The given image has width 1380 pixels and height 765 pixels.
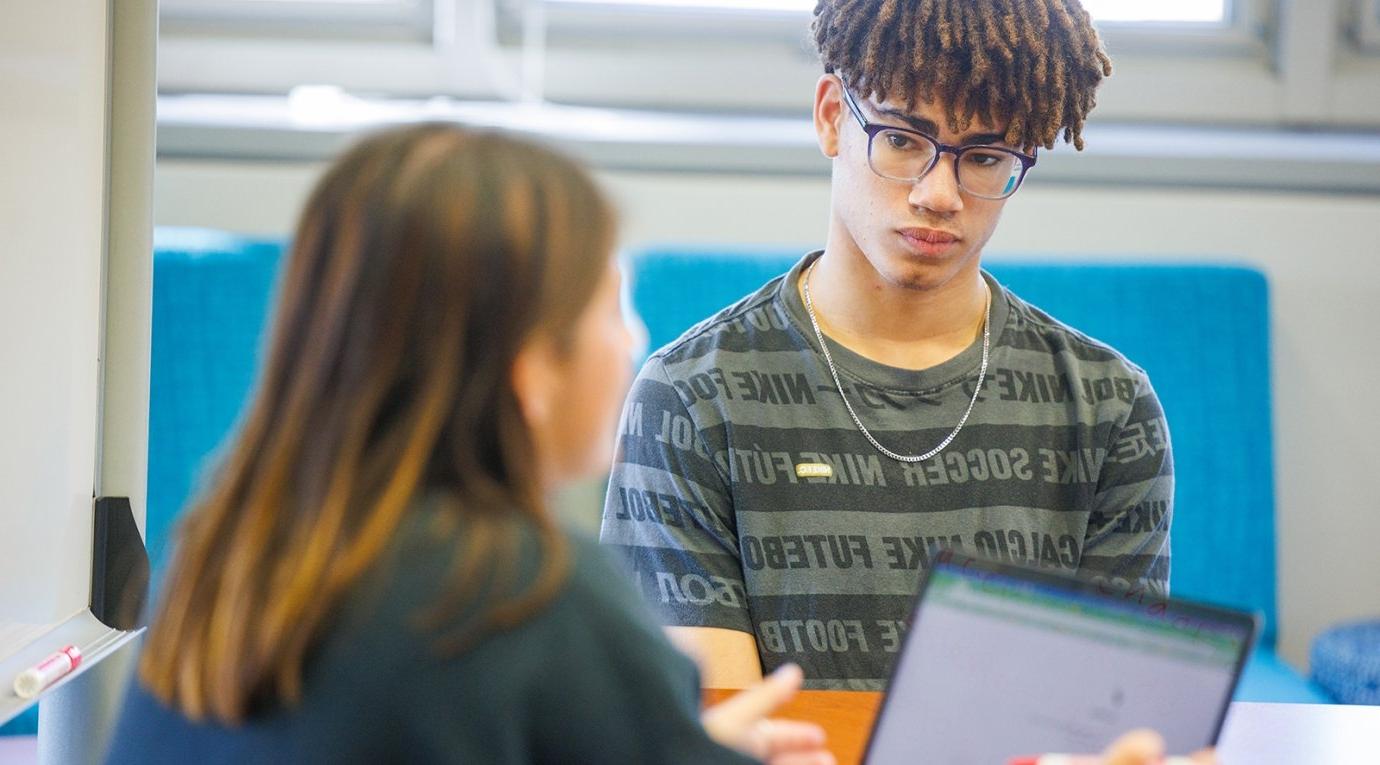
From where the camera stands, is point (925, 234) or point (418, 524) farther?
point (925, 234)

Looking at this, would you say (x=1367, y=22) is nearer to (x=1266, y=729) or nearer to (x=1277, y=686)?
(x=1277, y=686)

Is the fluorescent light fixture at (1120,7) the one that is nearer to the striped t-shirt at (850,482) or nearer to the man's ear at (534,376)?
the striped t-shirt at (850,482)

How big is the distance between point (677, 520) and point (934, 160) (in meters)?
0.40

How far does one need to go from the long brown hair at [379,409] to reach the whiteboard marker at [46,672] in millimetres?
490

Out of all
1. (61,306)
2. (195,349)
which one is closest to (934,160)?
(61,306)

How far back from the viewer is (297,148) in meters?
2.29

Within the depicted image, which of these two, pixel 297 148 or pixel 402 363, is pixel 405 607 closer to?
pixel 402 363

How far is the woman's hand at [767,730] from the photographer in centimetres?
76

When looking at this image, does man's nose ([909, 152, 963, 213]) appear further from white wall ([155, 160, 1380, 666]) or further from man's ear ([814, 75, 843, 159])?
white wall ([155, 160, 1380, 666])

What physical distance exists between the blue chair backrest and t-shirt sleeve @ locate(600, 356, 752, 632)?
34.9 inches

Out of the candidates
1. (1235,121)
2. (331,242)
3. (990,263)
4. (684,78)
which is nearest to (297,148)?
(684,78)

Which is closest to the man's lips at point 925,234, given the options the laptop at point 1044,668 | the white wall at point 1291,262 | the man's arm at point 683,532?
the man's arm at point 683,532

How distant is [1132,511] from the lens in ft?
4.48

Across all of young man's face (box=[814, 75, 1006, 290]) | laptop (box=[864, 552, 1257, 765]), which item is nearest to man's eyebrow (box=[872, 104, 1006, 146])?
young man's face (box=[814, 75, 1006, 290])
